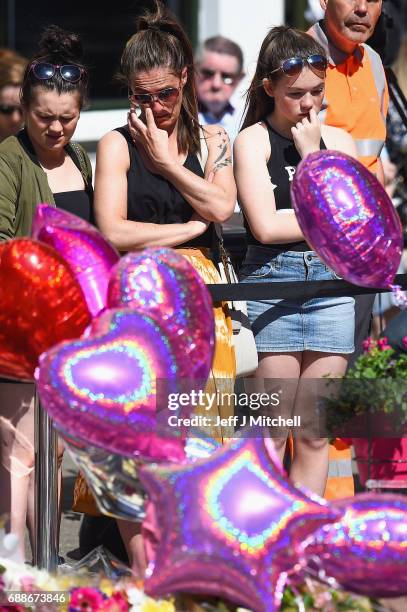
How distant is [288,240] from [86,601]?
1432mm

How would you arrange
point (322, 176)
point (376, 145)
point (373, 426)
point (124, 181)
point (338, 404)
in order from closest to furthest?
point (322, 176) → point (338, 404) → point (124, 181) → point (373, 426) → point (376, 145)

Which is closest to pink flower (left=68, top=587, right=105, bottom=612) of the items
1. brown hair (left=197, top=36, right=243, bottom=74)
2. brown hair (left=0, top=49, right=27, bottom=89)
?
brown hair (left=0, top=49, right=27, bottom=89)

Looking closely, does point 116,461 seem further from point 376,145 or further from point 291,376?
point 376,145

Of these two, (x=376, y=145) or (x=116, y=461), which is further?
(x=376, y=145)

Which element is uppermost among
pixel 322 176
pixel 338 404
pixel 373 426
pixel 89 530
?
pixel 322 176

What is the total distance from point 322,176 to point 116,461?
0.84 m

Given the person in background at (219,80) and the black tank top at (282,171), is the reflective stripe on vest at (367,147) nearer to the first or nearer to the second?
the black tank top at (282,171)

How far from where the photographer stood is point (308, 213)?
2986mm

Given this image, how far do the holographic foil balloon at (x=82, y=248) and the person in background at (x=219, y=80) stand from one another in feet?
11.4

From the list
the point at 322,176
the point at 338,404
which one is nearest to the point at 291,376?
the point at 338,404

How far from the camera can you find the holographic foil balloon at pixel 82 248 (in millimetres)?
2900

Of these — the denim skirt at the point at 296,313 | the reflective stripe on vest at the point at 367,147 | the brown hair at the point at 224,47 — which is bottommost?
the denim skirt at the point at 296,313

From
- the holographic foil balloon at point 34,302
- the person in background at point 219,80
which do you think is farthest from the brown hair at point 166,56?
the person in background at point 219,80

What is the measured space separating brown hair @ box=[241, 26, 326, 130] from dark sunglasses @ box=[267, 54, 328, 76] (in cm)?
3
